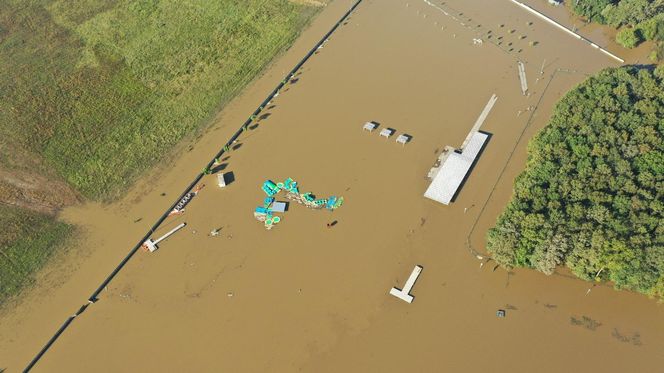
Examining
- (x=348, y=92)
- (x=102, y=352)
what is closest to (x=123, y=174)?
(x=102, y=352)

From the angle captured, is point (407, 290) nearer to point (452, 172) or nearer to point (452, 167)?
point (452, 172)

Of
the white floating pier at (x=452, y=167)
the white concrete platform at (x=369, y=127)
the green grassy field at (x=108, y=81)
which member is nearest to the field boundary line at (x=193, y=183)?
the green grassy field at (x=108, y=81)

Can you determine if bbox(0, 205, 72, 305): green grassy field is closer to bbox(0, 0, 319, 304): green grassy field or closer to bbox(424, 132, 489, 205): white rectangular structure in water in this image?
bbox(0, 0, 319, 304): green grassy field

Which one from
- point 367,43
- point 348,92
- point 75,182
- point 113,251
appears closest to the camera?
point 113,251

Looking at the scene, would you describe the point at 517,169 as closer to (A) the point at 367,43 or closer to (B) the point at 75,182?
(A) the point at 367,43

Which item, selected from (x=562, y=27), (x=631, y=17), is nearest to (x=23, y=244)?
(x=562, y=27)

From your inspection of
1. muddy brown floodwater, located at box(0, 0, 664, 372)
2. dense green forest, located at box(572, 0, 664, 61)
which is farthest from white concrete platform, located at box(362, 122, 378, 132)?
dense green forest, located at box(572, 0, 664, 61)
